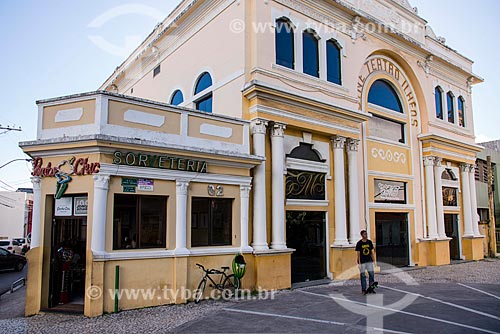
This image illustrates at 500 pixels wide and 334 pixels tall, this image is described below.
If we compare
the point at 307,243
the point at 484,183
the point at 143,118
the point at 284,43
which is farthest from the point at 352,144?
the point at 484,183

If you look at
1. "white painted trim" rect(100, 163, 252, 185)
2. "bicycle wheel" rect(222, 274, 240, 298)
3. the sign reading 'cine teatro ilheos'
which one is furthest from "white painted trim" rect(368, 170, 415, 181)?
the sign reading 'cine teatro ilheos'

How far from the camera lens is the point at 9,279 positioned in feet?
62.3

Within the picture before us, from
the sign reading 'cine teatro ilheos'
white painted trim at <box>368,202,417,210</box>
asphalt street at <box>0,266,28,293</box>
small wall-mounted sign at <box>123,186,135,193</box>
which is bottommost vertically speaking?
asphalt street at <box>0,266,28,293</box>

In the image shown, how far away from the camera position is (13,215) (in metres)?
47.0

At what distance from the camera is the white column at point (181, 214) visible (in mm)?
10633

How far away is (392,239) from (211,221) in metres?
9.54

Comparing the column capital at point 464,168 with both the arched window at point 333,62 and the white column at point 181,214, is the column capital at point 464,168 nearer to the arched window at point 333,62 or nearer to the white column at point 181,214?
the arched window at point 333,62

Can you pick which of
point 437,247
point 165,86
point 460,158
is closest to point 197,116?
point 165,86

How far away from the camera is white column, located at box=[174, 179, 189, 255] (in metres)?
10.6

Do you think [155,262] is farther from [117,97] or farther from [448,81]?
[448,81]

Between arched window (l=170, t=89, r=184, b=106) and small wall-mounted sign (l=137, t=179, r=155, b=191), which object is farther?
arched window (l=170, t=89, r=184, b=106)

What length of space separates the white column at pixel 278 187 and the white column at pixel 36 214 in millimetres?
6397

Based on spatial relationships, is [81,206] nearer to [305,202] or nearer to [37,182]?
[37,182]

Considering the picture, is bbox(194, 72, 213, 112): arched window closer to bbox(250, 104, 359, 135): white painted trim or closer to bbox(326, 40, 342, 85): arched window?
bbox(250, 104, 359, 135): white painted trim
